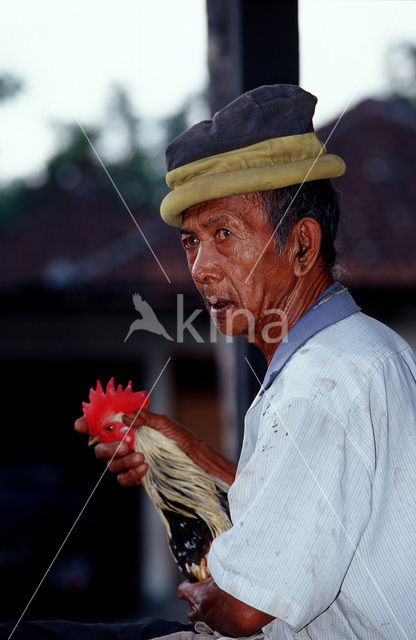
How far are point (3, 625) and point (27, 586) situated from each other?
5.68 metres

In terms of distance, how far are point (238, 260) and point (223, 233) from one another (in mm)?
88

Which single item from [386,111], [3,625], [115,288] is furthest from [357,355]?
[386,111]

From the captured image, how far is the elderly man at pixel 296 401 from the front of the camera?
1552mm

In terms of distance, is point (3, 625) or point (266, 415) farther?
point (3, 625)

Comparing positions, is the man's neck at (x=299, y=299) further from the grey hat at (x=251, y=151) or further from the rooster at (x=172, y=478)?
the rooster at (x=172, y=478)

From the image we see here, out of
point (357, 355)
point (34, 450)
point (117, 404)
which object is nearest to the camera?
point (357, 355)

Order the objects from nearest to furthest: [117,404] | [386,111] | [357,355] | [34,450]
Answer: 1. [357,355]
2. [117,404]
3. [34,450]
4. [386,111]

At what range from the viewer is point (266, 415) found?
5.62 feet

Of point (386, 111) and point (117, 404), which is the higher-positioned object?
point (117, 404)

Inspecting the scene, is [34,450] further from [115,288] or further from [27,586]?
[115,288]

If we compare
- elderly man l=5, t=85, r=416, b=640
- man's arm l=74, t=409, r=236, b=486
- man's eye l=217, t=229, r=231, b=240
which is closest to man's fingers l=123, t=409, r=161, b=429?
man's arm l=74, t=409, r=236, b=486

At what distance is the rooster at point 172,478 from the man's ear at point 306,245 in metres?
0.69

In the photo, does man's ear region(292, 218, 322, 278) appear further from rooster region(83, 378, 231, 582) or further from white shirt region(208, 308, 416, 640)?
rooster region(83, 378, 231, 582)

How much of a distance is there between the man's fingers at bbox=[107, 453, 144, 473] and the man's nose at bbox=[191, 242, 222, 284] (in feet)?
2.12
